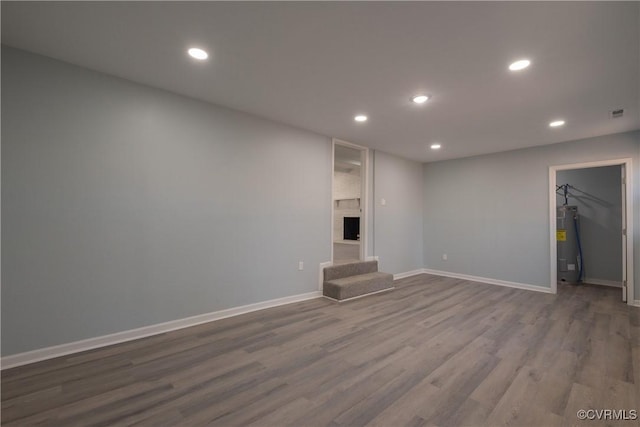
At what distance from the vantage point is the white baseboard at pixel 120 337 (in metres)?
2.26

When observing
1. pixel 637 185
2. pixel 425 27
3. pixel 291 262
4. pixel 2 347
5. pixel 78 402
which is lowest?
pixel 78 402

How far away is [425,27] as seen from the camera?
1967 millimetres

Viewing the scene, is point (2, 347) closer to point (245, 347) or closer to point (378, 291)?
point (245, 347)

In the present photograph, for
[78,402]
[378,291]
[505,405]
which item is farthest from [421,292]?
[78,402]

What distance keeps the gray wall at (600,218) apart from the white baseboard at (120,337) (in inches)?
247

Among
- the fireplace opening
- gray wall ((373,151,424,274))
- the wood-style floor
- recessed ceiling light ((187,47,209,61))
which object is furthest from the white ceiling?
the fireplace opening

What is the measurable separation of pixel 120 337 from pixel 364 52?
347 centimetres

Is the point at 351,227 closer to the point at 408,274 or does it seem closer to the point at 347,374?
the point at 408,274

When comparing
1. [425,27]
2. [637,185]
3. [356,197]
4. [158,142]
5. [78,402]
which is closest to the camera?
[78,402]

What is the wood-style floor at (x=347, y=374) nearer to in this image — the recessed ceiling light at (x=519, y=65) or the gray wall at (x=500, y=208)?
the gray wall at (x=500, y=208)

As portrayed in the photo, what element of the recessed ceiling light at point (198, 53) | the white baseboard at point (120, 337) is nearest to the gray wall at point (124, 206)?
the white baseboard at point (120, 337)

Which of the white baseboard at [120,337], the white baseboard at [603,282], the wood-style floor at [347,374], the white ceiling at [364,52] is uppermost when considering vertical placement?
the white ceiling at [364,52]

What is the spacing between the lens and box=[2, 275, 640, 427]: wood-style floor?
68.1 inches

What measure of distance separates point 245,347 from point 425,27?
306 cm
